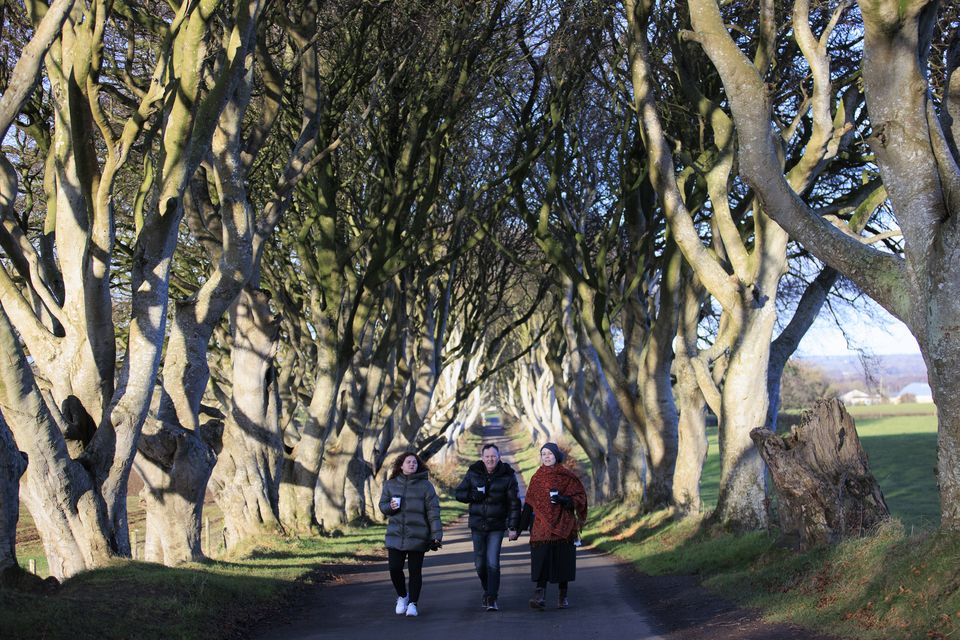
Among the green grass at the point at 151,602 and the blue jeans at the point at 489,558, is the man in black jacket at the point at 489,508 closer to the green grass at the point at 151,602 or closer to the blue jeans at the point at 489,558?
the blue jeans at the point at 489,558

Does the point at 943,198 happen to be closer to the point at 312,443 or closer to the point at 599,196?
the point at 312,443

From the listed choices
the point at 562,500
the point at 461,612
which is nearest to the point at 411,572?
the point at 461,612

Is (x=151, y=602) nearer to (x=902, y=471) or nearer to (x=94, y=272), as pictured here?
(x=94, y=272)

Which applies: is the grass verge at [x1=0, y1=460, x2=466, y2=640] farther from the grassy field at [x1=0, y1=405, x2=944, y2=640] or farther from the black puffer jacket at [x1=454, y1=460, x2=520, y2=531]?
the black puffer jacket at [x1=454, y1=460, x2=520, y2=531]

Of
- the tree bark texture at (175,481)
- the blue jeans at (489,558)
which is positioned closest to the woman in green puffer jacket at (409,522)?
the blue jeans at (489,558)

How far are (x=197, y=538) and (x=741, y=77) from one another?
7.79 meters

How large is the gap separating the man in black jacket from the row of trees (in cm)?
315

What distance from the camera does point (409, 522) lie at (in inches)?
438

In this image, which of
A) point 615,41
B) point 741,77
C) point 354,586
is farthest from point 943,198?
point 615,41

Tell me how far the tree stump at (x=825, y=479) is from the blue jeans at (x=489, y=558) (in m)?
2.84

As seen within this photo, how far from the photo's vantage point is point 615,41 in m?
17.2

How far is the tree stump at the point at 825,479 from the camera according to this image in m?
10.8

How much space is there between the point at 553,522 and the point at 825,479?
8.62ft

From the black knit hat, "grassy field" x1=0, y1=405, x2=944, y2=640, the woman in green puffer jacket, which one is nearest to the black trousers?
the woman in green puffer jacket
